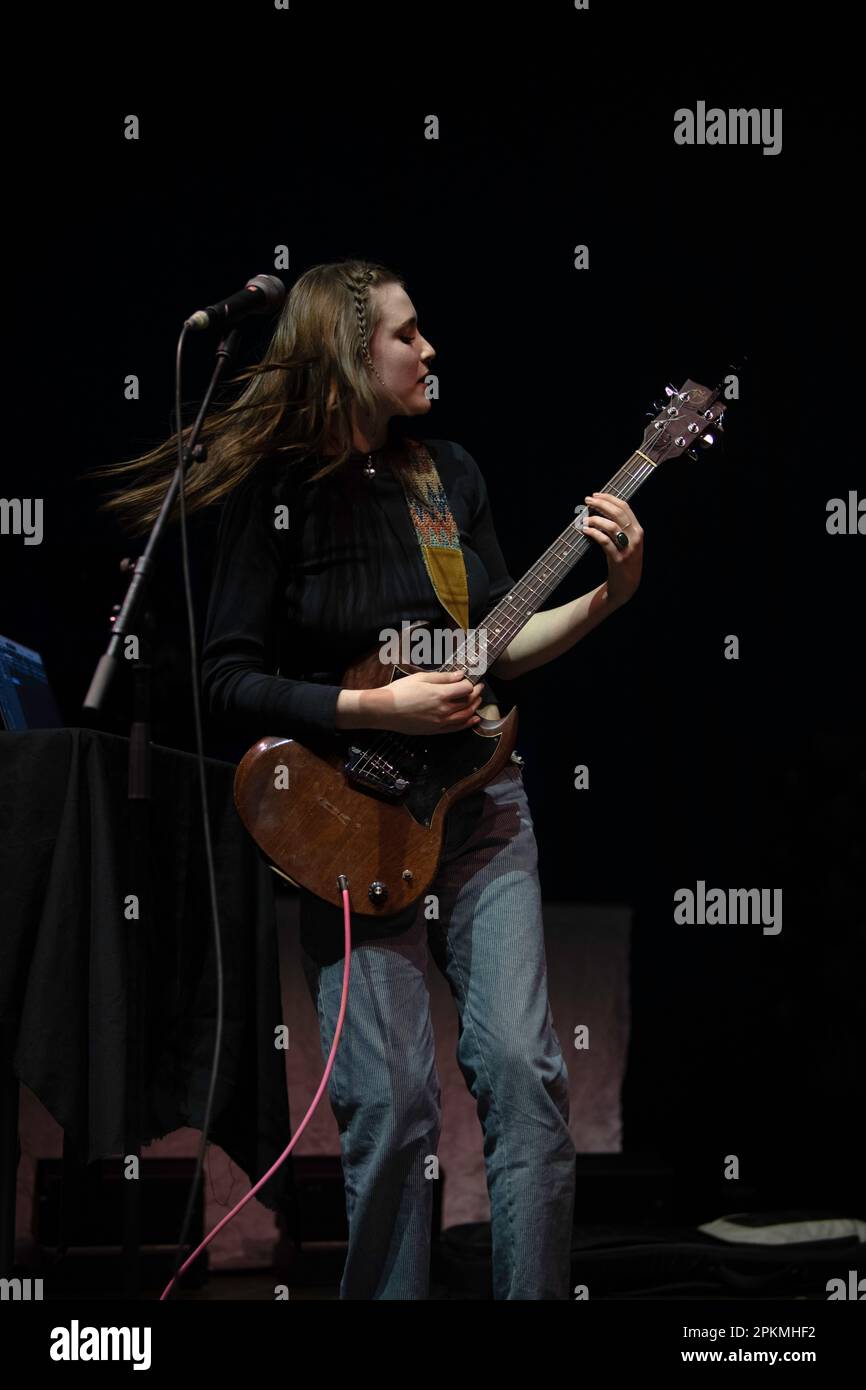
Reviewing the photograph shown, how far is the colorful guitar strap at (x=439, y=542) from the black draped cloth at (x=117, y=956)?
554mm

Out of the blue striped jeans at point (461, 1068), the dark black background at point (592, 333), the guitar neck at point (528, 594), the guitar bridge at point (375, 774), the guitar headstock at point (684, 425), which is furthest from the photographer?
the dark black background at point (592, 333)

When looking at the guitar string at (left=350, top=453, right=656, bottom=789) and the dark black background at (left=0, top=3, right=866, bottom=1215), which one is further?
the dark black background at (left=0, top=3, right=866, bottom=1215)

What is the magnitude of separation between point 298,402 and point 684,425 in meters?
0.70

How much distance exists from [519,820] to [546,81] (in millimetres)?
2896

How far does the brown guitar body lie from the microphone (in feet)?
1.99

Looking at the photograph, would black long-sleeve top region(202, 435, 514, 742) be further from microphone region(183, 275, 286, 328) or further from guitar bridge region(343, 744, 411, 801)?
microphone region(183, 275, 286, 328)

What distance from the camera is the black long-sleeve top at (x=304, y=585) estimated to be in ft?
7.74

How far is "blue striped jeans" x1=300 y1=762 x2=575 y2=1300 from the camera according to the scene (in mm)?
2162

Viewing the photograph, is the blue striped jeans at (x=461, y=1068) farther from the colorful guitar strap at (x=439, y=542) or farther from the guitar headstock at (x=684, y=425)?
the guitar headstock at (x=684, y=425)

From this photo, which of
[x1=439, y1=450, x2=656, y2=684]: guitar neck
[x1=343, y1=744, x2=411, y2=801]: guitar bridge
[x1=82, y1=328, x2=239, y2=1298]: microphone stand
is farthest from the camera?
[x1=439, y1=450, x2=656, y2=684]: guitar neck

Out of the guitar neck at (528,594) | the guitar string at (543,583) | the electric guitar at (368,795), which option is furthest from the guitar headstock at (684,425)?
the electric guitar at (368,795)

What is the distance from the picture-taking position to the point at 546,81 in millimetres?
4328

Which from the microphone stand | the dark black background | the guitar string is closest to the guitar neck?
the guitar string
